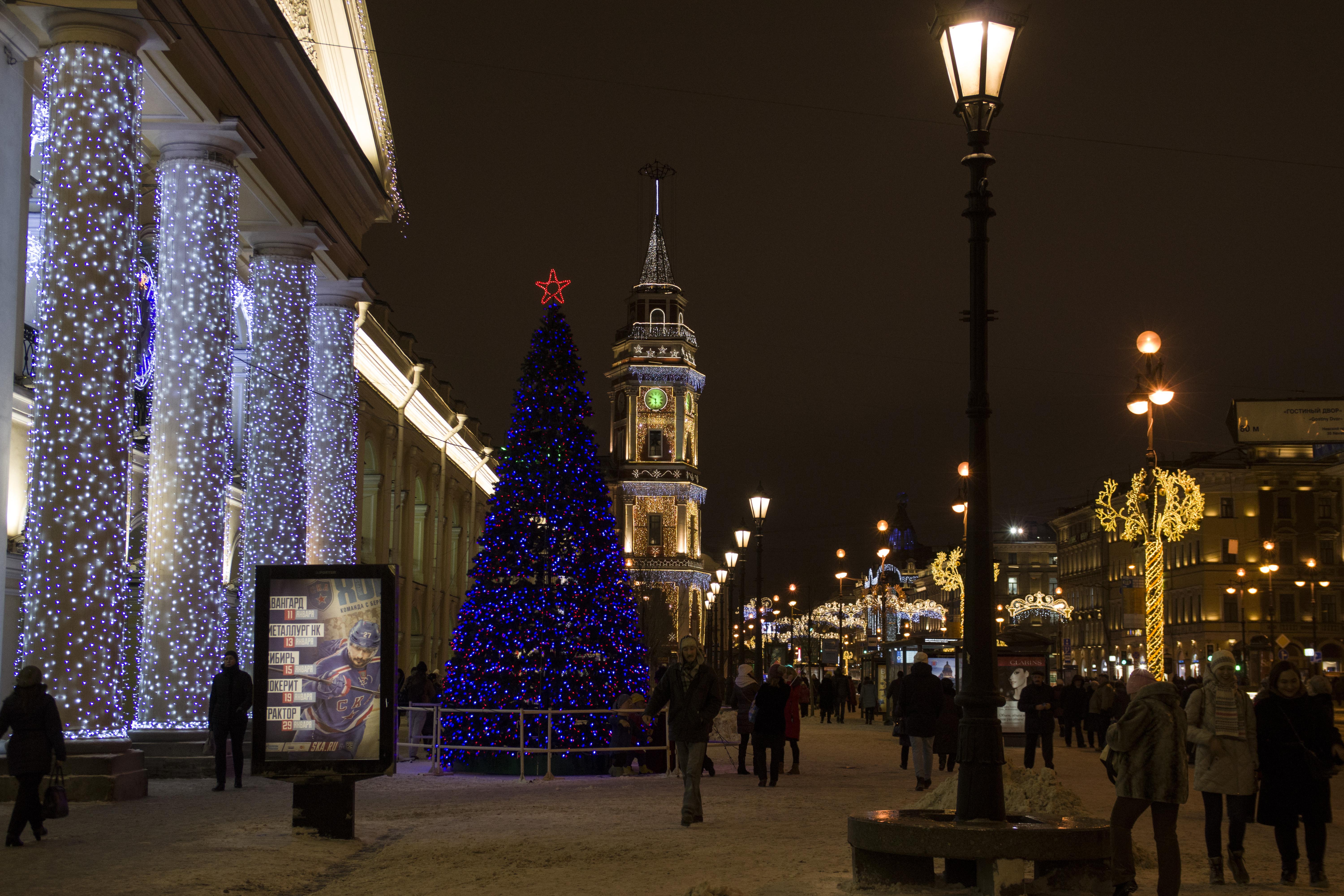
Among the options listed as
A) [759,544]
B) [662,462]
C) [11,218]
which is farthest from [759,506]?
[662,462]

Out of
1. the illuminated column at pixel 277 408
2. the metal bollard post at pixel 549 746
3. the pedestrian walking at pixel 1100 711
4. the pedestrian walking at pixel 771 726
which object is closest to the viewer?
the pedestrian walking at pixel 771 726

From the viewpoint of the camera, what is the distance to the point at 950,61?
9.28 m

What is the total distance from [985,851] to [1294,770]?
313 centimetres

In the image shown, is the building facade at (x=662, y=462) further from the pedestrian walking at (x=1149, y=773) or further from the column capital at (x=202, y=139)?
the pedestrian walking at (x=1149, y=773)

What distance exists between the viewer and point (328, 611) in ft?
40.9

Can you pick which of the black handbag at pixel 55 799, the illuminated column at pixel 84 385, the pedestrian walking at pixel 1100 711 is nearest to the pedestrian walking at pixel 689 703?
the black handbag at pixel 55 799

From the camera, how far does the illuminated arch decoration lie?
5709cm

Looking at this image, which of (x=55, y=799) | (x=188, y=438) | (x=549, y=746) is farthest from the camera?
(x=549, y=746)

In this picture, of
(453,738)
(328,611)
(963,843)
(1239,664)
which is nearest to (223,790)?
(453,738)

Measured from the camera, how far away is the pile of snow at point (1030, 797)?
12508 mm

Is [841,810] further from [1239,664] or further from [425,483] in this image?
[1239,664]

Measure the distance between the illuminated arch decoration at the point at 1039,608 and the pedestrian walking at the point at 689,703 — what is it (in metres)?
44.1

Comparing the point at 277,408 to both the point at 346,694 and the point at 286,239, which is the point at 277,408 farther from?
the point at 346,694

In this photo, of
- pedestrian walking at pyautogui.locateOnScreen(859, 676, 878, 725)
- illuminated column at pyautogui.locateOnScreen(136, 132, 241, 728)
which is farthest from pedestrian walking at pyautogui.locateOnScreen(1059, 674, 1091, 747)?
illuminated column at pyautogui.locateOnScreen(136, 132, 241, 728)
